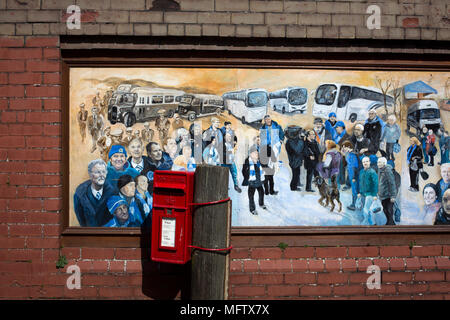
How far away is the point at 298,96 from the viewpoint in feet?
15.5

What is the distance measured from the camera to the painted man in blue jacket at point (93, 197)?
464 centimetres

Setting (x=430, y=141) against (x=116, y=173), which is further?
(x=430, y=141)

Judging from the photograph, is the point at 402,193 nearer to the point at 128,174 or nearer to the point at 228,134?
the point at 228,134

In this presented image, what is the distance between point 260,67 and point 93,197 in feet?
8.29

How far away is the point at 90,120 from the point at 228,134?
5.42 feet

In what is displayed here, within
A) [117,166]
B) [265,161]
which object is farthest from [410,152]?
[117,166]

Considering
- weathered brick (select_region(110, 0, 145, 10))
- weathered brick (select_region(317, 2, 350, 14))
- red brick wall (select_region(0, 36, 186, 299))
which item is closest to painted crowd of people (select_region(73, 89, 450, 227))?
red brick wall (select_region(0, 36, 186, 299))

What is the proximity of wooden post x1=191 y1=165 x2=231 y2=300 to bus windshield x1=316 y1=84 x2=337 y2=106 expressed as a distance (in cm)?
203

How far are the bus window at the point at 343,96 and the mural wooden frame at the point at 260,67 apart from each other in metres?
0.25

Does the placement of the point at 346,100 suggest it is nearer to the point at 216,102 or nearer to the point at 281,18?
the point at 281,18

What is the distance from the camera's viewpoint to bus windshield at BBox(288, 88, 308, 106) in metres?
4.71

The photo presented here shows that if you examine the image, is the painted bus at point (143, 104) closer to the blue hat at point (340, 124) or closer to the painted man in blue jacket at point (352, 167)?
the blue hat at point (340, 124)

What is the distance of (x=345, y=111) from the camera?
4.76 metres

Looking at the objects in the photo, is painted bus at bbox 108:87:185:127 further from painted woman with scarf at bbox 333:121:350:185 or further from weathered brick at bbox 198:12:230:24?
painted woman with scarf at bbox 333:121:350:185
